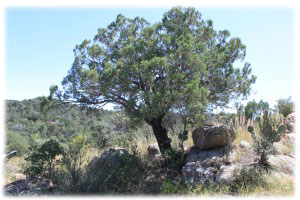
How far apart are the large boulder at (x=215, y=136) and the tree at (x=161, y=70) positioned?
808mm

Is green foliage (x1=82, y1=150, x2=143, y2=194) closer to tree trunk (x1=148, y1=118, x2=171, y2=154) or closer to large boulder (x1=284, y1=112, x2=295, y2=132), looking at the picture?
tree trunk (x1=148, y1=118, x2=171, y2=154)

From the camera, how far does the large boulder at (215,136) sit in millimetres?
7959

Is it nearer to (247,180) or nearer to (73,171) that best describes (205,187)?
(247,180)

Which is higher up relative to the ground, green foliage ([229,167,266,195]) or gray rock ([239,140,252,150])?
gray rock ([239,140,252,150])

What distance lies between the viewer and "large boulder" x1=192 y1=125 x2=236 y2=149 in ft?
26.1

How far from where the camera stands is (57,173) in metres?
7.61

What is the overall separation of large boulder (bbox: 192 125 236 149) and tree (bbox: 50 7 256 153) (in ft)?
2.65

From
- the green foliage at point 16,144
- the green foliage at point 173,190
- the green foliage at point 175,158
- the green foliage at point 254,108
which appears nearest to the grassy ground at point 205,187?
the green foliage at point 173,190

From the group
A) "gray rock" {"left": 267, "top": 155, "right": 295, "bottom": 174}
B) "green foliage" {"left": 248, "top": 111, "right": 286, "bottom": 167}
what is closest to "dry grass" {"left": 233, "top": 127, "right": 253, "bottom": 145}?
"green foliage" {"left": 248, "top": 111, "right": 286, "bottom": 167}

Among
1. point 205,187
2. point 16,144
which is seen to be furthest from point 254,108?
point 16,144

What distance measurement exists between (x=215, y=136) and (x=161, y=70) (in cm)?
260

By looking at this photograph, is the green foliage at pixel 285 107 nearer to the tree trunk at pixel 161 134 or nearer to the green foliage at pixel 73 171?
the tree trunk at pixel 161 134

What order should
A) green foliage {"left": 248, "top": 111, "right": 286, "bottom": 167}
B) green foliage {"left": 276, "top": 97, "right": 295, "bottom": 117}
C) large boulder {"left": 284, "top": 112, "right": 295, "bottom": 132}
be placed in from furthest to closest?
green foliage {"left": 276, "top": 97, "right": 295, "bottom": 117}
large boulder {"left": 284, "top": 112, "right": 295, "bottom": 132}
green foliage {"left": 248, "top": 111, "right": 286, "bottom": 167}

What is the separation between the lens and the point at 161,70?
285 inches
